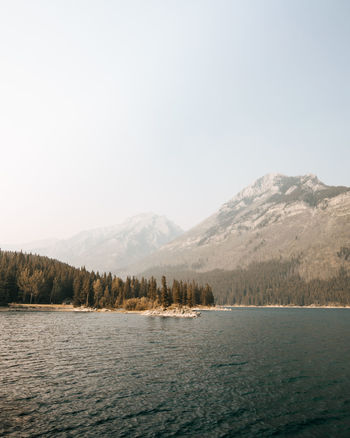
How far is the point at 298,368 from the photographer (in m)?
35.5

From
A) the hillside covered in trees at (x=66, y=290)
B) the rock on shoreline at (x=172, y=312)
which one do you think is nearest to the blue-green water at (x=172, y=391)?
the rock on shoreline at (x=172, y=312)

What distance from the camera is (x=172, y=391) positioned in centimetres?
2628

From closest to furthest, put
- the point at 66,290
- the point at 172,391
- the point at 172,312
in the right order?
the point at 172,391, the point at 172,312, the point at 66,290

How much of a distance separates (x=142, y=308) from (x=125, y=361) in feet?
441

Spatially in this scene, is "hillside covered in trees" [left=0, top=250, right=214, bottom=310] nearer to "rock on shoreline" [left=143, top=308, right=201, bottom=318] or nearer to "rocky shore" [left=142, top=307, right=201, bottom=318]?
"rocky shore" [left=142, top=307, right=201, bottom=318]

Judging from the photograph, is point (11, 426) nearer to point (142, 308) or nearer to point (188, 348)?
point (188, 348)

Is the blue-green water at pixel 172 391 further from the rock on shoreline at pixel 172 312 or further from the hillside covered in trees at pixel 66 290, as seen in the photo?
the hillside covered in trees at pixel 66 290

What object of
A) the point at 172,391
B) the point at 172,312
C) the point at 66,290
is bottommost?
the point at 172,312

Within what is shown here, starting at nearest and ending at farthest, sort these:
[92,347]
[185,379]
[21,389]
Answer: [21,389] < [185,379] < [92,347]

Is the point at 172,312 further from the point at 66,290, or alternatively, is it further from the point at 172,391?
the point at 172,391

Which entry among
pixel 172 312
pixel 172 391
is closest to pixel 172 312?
pixel 172 312

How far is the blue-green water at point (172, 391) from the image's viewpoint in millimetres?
18984

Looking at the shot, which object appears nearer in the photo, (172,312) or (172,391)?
(172,391)

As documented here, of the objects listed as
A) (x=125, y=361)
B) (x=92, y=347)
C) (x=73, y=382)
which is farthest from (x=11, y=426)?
(x=92, y=347)
